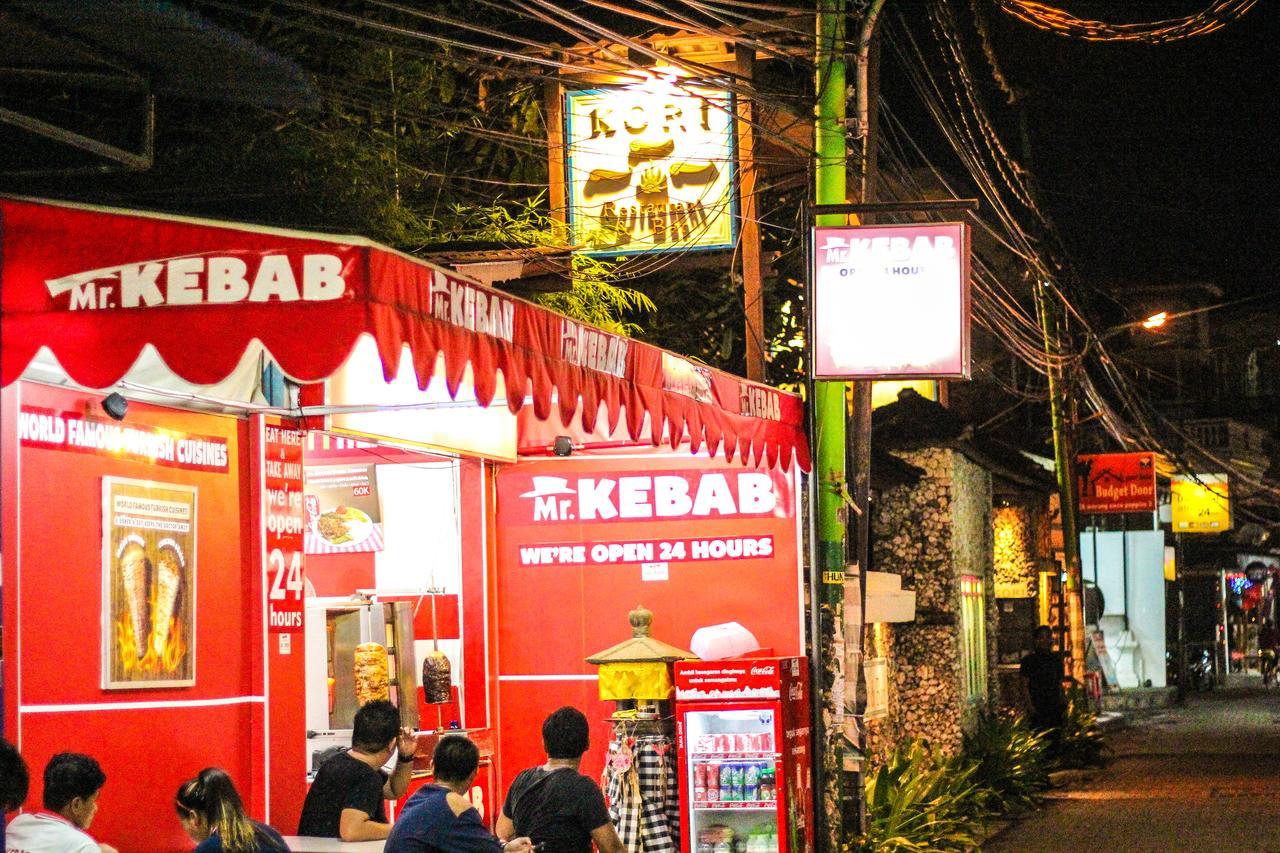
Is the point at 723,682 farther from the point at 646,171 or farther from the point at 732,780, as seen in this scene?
the point at 646,171

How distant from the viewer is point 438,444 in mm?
11953

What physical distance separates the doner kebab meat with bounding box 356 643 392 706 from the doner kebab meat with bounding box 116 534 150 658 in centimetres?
204

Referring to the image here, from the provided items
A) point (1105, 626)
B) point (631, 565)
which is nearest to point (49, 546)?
point (631, 565)

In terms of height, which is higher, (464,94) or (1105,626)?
(464,94)

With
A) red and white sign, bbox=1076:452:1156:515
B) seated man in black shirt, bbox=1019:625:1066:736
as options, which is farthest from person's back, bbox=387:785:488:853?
red and white sign, bbox=1076:452:1156:515

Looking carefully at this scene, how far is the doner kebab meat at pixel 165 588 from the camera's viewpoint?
9.55 metres

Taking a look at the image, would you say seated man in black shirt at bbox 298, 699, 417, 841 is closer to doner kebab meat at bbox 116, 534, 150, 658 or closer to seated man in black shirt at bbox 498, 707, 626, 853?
seated man in black shirt at bbox 498, 707, 626, 853

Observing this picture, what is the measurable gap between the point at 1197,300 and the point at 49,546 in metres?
47.5

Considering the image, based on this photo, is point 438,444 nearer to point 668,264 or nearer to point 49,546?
point 49,546

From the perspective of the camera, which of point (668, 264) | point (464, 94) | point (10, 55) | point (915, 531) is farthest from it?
point (915, 531)

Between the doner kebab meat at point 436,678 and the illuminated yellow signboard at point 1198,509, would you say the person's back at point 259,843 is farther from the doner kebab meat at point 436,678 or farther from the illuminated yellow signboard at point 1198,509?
the illuminated yellow signboard at point 1198,509

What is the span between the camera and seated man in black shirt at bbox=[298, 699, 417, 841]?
7973 mm

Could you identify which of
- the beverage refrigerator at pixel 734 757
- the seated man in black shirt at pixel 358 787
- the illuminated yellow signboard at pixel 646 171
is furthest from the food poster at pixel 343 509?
the seated man in black shirt at pixel 358 787

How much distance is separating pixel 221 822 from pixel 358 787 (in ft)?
5.28
